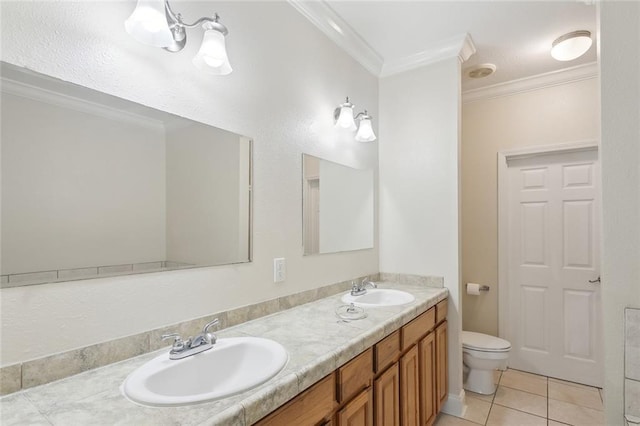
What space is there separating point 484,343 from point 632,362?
4.65 ft

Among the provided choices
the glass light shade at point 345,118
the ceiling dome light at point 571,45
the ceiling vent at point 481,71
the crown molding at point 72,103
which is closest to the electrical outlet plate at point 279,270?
the crown molding at point 72,103

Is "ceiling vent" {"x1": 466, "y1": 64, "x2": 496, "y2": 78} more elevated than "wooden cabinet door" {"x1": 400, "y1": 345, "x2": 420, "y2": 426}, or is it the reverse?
"ceiling vent" {"x1": 466, "y1": 64, "x2": 496, "y2": 78}

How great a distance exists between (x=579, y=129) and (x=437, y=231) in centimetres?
162

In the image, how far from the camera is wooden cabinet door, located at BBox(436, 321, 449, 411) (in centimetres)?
217

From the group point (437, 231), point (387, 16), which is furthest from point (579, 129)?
point (387, 16)

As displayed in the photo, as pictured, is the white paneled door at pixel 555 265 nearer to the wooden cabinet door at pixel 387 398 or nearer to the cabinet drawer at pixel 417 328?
the cabinet drawer at pixel 417 328

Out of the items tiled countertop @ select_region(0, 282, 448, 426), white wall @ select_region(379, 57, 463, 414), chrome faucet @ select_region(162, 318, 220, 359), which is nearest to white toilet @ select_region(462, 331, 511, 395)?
white wall @ select_region(379, 57, 463, 414)

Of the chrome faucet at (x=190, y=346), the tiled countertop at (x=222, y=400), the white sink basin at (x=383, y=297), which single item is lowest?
the white sink basin at (x=383, y=297)

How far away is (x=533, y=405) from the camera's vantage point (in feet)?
7.93

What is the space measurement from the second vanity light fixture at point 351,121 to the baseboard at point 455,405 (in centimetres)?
197

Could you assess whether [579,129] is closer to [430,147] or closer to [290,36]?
[430,147]

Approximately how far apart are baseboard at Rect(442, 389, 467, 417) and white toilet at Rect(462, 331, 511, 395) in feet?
0.94

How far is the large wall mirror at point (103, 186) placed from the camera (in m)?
0.93

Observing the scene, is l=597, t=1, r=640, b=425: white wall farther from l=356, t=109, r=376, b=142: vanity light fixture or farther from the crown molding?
the crown molding
